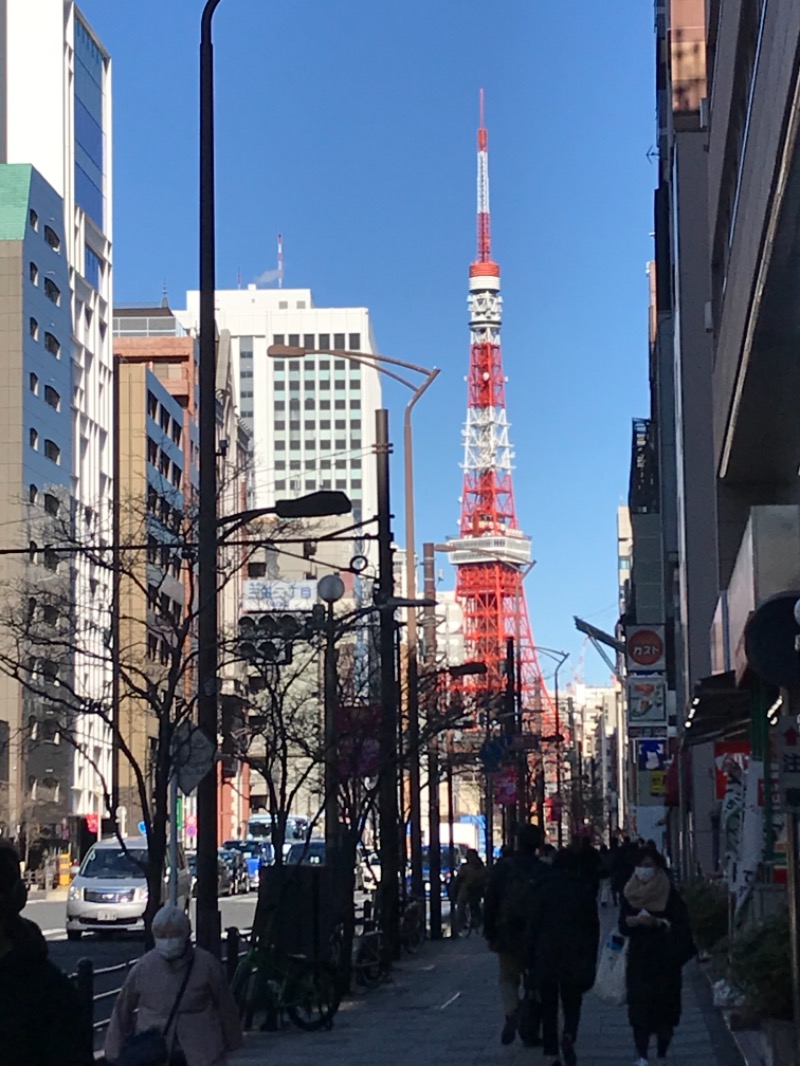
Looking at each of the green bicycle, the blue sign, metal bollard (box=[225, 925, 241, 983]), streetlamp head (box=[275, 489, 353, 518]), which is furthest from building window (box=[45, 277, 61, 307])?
streetlamp head (box=[275, 489, 353, 518])

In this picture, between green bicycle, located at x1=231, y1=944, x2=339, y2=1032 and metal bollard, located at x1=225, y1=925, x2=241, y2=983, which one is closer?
green bicycle, located at x1=231, y1=944, x2=339, y2=1032

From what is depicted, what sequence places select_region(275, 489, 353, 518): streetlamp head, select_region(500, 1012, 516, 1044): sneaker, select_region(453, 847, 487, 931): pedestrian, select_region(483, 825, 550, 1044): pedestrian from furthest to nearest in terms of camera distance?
select_region(453, 847, 487, 931): pedestrian < select_region(275, 489, 353, 518): streetlamp head < select_region(500, 1012, 516, 1044): sneaker < select_region(483, 825, 550, 1044): pedestrian

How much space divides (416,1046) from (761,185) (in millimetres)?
8566

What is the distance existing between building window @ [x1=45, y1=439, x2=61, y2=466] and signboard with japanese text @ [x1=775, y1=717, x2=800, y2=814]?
272 feet

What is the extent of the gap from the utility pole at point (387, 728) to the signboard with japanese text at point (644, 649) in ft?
62.2

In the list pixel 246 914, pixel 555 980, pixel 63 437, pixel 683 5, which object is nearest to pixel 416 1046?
pixel 555 980

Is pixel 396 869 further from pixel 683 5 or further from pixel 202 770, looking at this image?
pixel 683 5

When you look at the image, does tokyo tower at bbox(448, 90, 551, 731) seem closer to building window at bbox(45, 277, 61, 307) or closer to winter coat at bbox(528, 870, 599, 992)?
building window at bbox(45, 277, 61, 307)

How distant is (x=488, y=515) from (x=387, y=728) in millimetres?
117772

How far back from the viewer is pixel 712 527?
41406mm

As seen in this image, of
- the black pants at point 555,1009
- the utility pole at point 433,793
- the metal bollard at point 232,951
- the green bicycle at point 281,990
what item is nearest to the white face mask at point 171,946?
the black pants at point 555,1009

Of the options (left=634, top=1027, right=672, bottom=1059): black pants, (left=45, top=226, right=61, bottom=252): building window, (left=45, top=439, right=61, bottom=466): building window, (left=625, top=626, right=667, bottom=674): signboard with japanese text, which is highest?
(left=45, top=226, right=61, bottom=252): building window

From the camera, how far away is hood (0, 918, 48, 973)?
18.8ft

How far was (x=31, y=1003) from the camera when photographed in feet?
18.5
